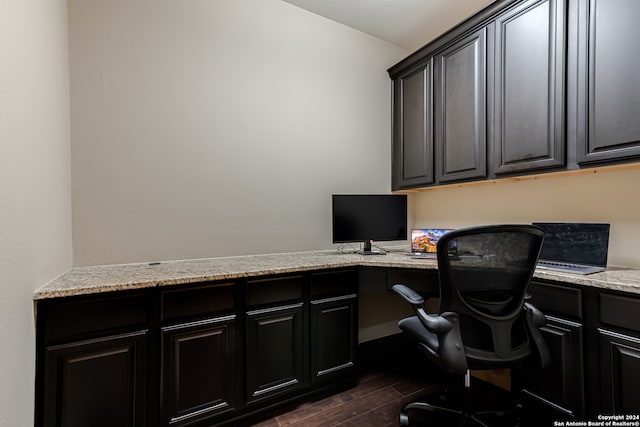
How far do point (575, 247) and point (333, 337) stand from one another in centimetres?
167

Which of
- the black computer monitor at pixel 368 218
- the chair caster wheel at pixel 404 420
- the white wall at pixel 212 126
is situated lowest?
the chair caster wheel at pixel 404 420

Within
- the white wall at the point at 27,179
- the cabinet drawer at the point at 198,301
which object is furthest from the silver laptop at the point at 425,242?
the white wall at the point at 27,179

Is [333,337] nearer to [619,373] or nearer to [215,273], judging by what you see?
[215,273]

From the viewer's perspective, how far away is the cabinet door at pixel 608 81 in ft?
4.73

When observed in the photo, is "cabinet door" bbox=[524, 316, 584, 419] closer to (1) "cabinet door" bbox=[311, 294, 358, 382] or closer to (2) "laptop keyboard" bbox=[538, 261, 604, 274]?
(2) "laptop keyboard" bbox=[538, 261, 604, 274]

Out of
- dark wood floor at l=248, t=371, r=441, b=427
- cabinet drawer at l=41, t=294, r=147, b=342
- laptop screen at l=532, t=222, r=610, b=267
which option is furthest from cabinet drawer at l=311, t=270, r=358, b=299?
laptop screen at l=532, t=222, r=610, b=267

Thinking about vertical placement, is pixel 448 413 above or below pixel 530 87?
below

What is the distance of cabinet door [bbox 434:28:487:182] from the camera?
6.97 feet

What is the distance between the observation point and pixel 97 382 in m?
1.33

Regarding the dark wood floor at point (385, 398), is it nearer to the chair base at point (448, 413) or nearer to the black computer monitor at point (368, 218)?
the chair base at point (448, 413)

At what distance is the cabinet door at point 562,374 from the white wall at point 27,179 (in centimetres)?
242

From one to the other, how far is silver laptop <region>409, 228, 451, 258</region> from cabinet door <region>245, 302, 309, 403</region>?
1051 mm

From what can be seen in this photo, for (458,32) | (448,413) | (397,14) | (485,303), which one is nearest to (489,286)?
(485,303)

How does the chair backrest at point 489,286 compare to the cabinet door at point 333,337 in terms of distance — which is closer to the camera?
the chair backrest at point 489,286
